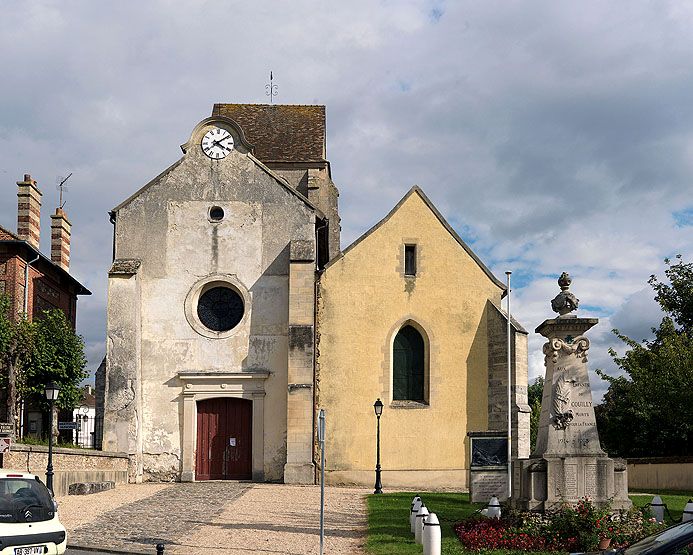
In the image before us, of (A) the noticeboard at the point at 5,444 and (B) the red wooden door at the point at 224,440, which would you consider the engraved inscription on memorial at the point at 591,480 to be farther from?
(B) the red wooden door at the point at 224,440

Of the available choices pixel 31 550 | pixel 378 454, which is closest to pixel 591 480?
pixel 31 550

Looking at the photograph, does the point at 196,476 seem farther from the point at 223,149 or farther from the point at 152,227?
the point at 223,149

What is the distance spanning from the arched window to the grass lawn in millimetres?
5102

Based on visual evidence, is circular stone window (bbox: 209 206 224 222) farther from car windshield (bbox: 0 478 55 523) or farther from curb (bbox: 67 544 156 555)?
car windshield (bbox: 0 478 55 523)

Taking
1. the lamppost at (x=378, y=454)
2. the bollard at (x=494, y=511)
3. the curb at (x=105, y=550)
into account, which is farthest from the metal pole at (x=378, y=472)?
the curb at (x=105, y=550)

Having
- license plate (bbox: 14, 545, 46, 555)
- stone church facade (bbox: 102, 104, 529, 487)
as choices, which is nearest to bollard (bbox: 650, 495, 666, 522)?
license plate (bbox: 14, 545, 46, 555)

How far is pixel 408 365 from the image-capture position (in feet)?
98.9

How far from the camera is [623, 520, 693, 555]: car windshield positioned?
8453 mm

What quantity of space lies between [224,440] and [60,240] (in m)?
16.9

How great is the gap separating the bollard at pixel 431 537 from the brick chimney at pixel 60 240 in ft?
105

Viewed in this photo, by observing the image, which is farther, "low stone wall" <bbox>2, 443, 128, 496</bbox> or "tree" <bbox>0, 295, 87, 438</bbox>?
"tree" <bbox>0, 295, 87, 438</bbox>

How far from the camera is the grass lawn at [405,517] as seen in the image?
46.4 feet

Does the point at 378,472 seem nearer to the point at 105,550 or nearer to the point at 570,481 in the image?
→ the point at 570,481

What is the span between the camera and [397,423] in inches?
1153
